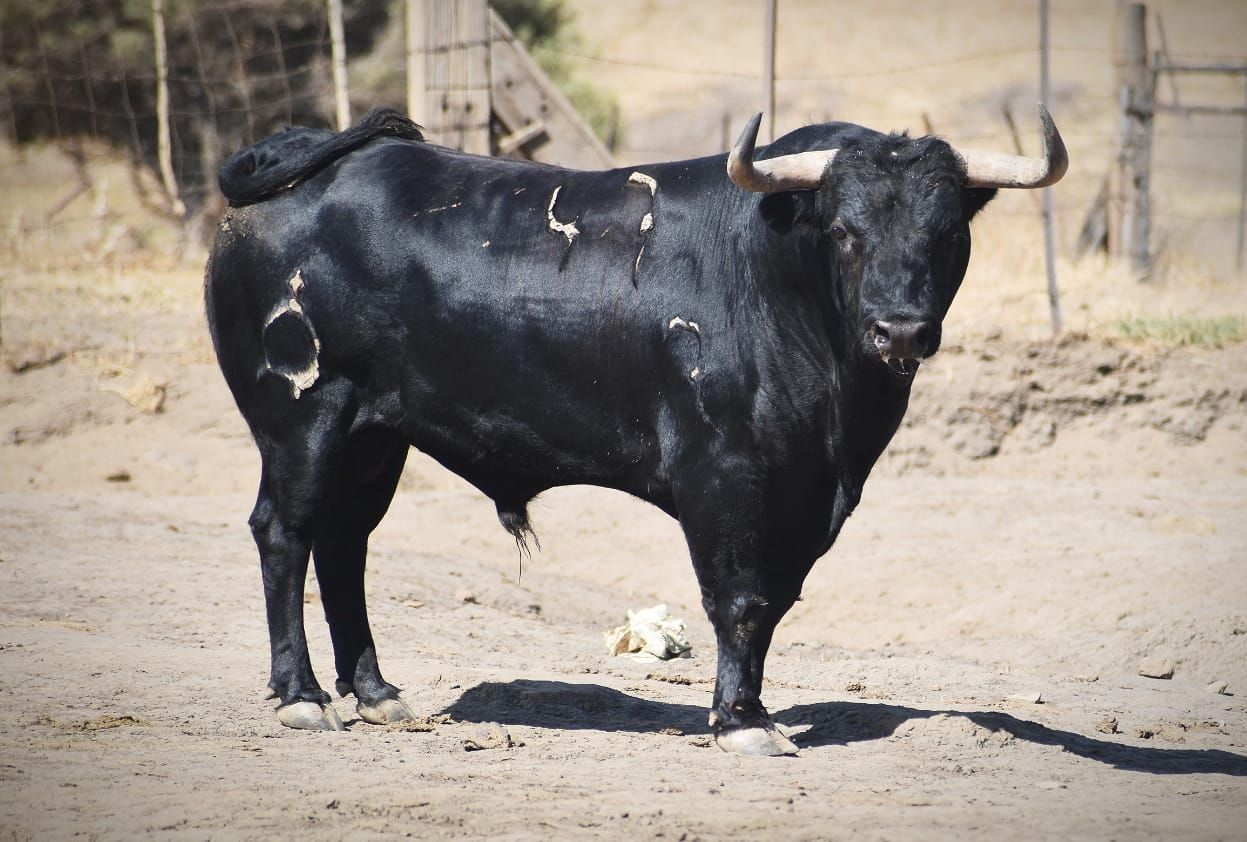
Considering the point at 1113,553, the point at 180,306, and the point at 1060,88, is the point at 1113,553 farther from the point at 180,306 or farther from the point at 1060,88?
the point at 1060,88

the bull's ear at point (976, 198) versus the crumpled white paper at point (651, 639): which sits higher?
the bull's ear at point (976, 198)

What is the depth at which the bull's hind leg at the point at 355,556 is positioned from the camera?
19.0 feet

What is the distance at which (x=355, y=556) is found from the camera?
597 centimetres

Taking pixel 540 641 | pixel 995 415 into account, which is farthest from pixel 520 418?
pixel 995 415

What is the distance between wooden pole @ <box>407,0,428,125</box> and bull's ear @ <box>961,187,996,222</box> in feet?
18.5

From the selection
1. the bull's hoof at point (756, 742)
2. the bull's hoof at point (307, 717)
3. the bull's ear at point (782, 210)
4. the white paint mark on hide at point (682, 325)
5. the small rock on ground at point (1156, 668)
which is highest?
the bull's ear at point (782, 210)

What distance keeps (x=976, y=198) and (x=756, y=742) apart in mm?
2092

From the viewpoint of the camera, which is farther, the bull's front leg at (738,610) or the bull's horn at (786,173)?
the bull's front leg at (738,610)

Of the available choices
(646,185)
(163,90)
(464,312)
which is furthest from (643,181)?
(163,90)

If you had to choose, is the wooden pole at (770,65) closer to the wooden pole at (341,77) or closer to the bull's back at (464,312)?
the wooden pole at (341,77)

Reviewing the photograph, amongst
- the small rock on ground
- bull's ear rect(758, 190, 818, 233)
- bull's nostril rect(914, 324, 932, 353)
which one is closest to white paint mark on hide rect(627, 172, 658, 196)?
bull's ear rect(758, 190, 818, 233)

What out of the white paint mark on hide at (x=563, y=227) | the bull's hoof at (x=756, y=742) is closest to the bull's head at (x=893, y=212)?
the white paint mark on hide at (x=563, y=227)

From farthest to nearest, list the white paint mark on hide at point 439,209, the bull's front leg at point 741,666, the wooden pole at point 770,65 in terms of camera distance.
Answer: the wooden pole at point 770,65 < the white paint mark on hide at point 439,209 < the bull's front leg at point 741,666

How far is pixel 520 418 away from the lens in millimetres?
5473
